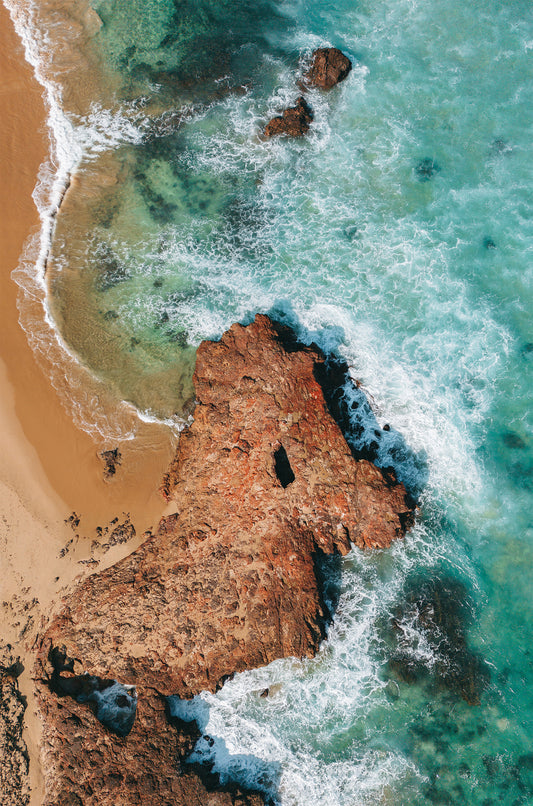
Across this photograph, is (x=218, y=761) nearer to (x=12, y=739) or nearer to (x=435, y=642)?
(x=12, y=739)

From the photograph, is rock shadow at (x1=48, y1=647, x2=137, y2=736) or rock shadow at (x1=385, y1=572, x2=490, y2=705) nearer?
rock shadow at (x1=48, y1=647, x2=137, y2=736)

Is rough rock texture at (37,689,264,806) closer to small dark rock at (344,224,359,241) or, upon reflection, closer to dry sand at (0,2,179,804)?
dry sand at (0,2,179,804)

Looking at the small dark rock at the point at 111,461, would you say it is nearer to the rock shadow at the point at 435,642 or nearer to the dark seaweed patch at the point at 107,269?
the dark seaweed patch at the point at 107,269

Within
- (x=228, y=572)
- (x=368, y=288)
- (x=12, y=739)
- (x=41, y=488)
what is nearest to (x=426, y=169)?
(x=368, y=288)

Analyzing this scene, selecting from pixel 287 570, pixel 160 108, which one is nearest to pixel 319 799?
pixel 287 570

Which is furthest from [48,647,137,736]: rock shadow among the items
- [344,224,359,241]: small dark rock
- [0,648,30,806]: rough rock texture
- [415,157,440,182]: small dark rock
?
[415,157,440,182]: small dark rock

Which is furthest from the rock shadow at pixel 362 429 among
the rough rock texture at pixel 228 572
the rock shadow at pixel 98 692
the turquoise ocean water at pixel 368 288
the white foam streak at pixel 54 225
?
the rock shadow at pixel 98 692

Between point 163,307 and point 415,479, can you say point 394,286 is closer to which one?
point 415,479
